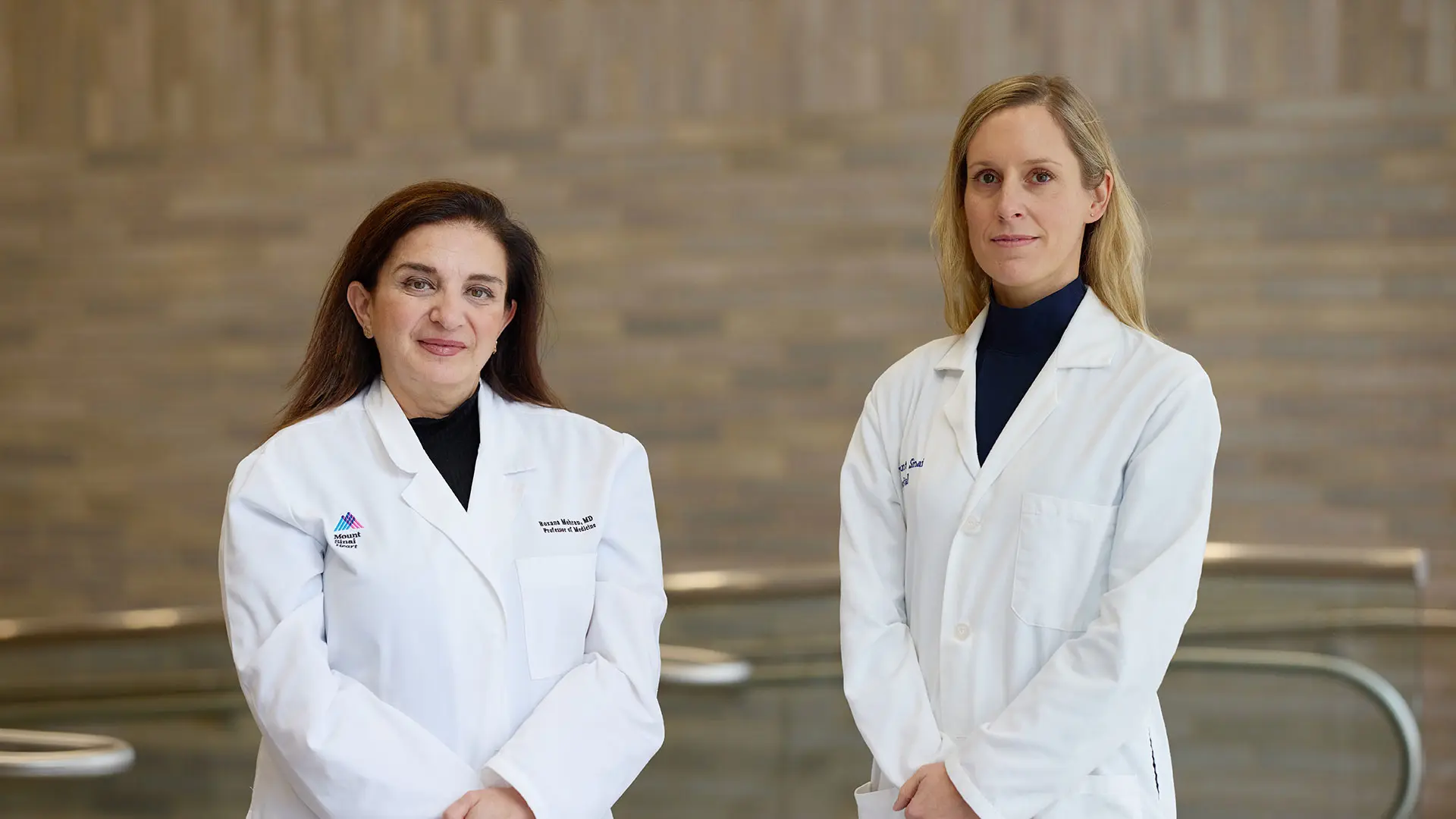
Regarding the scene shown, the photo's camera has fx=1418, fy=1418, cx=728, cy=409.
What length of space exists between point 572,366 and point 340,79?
1315 millimetres

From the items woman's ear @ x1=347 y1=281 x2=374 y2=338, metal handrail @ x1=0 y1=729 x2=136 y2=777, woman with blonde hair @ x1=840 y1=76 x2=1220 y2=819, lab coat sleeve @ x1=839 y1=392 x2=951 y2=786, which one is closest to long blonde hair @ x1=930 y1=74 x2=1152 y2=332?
woman with blonde hair @ x1=840 y1=76 x2=1220 y2=819

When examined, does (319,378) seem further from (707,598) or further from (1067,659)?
(707,598)

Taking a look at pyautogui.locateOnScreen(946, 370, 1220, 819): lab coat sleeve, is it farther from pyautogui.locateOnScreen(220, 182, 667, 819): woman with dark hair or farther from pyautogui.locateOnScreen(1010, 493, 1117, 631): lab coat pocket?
pyautogui.locateOnScreen(220, 182, 667, 819): woman with dark hair

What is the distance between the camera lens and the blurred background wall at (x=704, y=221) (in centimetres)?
443

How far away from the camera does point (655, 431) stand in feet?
15.9

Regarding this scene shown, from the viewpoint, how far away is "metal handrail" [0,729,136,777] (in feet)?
8.96

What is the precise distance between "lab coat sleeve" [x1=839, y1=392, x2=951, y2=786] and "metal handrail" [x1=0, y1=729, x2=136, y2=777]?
1.56 meters

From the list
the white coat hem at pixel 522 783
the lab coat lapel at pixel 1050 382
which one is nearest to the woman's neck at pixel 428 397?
the white coat hem at pixel 522 783

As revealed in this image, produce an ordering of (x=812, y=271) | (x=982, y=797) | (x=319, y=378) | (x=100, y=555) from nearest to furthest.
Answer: (x=982, y=797) → (x=319, y=378) → (x=812, y=271) → (x=100, y=555)

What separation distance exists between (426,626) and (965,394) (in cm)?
87

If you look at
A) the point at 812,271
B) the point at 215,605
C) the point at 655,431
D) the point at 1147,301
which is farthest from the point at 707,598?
the point at 215,605

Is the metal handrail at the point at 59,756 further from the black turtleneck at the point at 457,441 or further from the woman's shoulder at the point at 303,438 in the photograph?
the black turtleneck at the point at 457,441

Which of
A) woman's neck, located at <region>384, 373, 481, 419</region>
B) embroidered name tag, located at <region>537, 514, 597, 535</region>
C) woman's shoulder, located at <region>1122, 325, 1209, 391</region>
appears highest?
woman's shoulder, located at <region>1122, 325, 1209, 391</region>

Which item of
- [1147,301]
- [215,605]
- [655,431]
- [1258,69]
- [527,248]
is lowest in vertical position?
[215,605]
